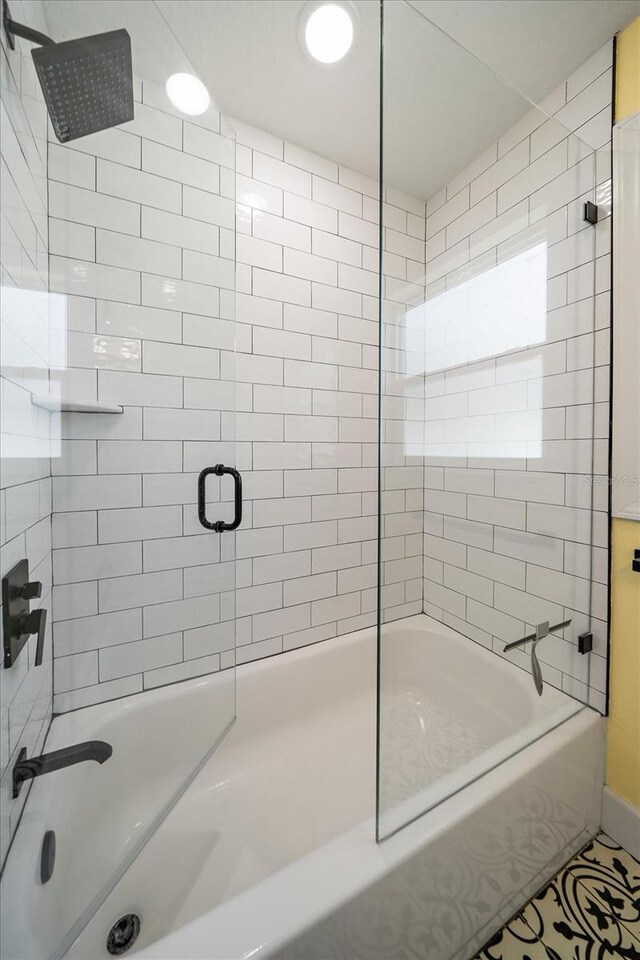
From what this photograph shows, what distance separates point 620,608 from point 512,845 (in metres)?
0.79

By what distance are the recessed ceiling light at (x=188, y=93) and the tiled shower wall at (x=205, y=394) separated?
49 mm

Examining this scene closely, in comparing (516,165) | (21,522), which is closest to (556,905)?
(21,522)

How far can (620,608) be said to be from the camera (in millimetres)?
1240

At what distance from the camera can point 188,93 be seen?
1.28m

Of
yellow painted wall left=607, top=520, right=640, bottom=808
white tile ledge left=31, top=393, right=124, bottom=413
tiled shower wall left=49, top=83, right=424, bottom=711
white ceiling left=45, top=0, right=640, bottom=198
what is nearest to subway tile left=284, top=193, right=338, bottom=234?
tiled shower wall left=49, top=83, right=424, bottom=711

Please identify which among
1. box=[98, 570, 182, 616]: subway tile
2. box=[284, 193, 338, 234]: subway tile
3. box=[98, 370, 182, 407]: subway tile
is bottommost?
box=[98, 570, 182, 616]: subway tile

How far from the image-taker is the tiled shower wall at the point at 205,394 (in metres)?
1.20

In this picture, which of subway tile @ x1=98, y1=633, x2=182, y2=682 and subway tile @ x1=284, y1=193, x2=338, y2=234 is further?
subway tile @ x1=284, y1=193, x2=338, y2=234

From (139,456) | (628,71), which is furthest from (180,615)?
(628,71)

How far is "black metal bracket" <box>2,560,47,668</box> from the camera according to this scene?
0.74 m

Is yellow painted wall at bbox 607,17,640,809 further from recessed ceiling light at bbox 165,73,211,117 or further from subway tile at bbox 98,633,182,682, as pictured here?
subway tile at bbox 98,633,182,682

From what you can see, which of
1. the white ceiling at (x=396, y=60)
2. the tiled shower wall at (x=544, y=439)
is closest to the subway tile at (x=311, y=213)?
the white ceiling at (x=396, y=60)

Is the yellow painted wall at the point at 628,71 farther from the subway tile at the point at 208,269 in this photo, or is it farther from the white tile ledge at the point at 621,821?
the white tile ledge at the point at 621,821

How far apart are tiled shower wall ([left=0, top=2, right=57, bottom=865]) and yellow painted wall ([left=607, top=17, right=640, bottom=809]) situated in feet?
5.69
